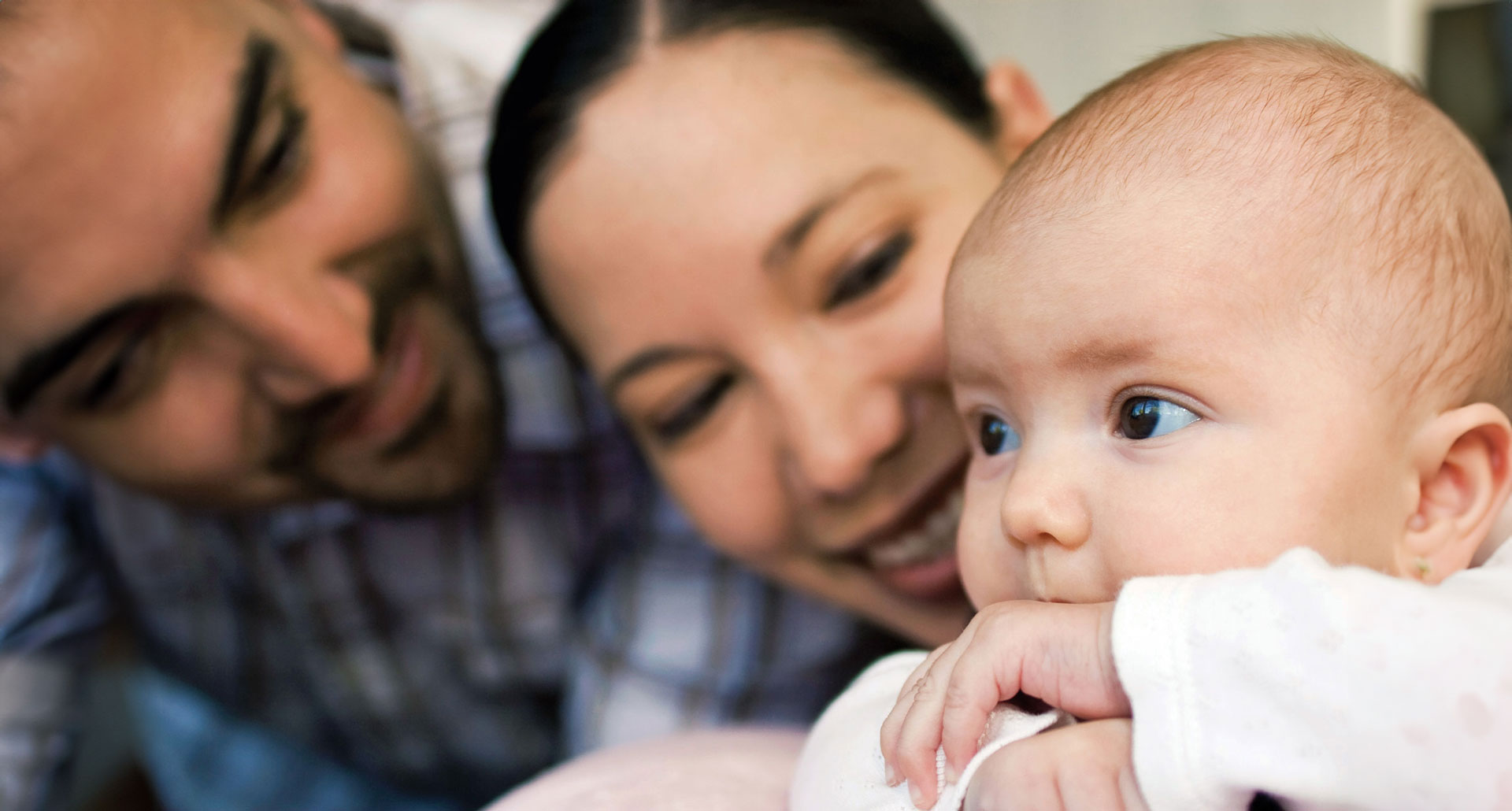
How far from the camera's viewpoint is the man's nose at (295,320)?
107 cm

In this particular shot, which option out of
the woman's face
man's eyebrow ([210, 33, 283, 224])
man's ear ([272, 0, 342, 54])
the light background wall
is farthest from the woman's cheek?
the light background wall

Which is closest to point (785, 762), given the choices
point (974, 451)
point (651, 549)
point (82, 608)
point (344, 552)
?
point (974, 451)

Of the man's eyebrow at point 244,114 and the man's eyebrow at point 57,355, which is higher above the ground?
the man's eyebrow at point 244,114

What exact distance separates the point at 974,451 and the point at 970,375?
81 millimetres

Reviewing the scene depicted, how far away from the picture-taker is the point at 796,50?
1.04m

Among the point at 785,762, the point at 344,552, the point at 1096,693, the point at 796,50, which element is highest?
the point at 796,50

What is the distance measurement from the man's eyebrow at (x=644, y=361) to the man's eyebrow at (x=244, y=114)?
0.43m

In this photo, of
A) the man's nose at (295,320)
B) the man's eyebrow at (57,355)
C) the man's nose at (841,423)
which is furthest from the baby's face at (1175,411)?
the man's eyebrow at (57,355)

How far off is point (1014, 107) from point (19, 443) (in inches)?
51.5

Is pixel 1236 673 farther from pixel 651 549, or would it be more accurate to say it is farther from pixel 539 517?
pixel 539 517

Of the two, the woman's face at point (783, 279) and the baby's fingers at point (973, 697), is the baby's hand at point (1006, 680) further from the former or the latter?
the woman's face at point (783, 279)

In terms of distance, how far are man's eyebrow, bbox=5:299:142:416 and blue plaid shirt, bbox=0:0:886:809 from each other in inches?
21.4

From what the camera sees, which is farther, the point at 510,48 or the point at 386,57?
the point at 386,57

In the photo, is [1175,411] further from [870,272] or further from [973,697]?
[870,272]
